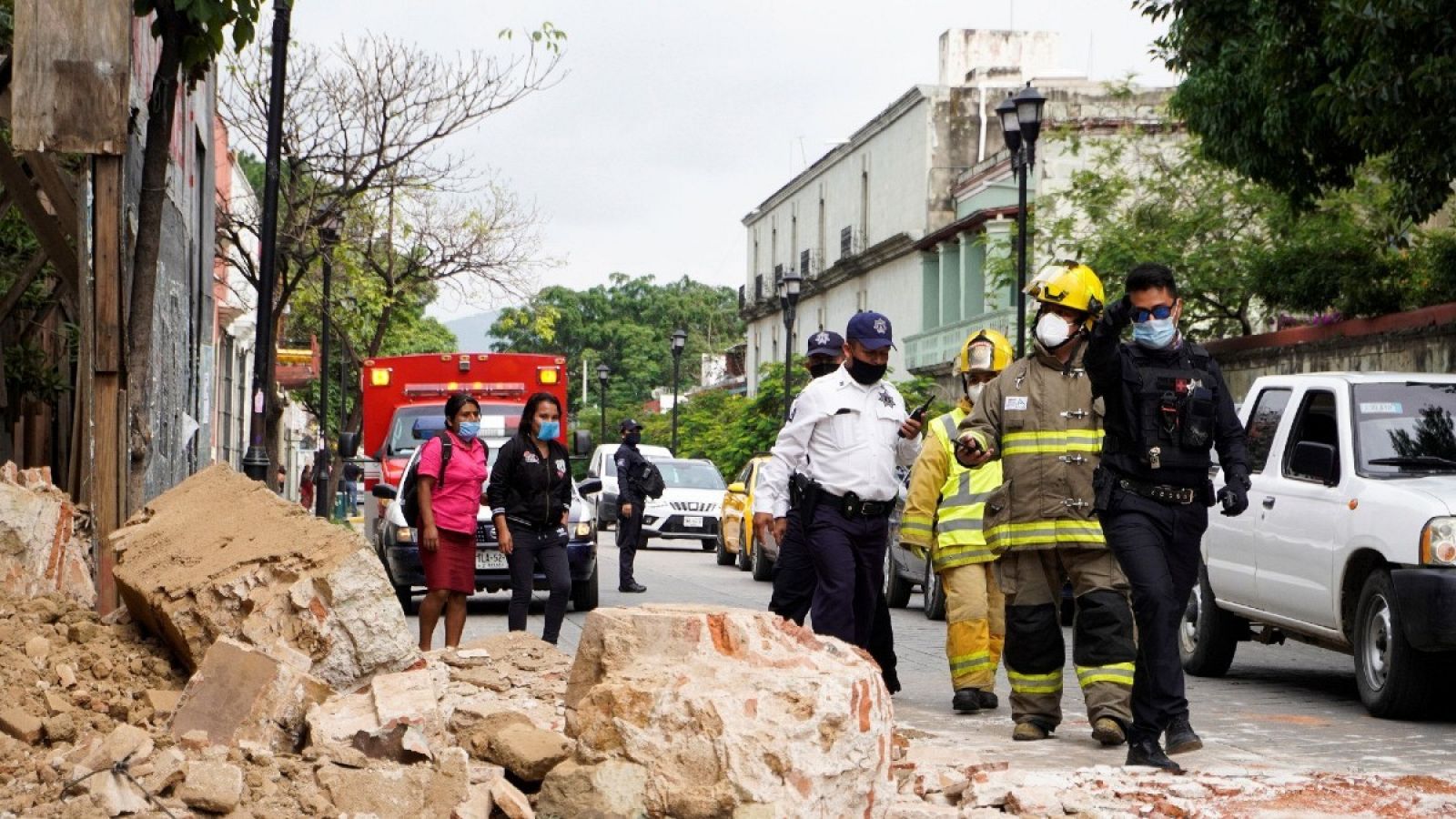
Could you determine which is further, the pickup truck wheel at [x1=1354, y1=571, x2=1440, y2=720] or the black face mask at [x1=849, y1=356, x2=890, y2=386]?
the pickup truck wheel at [x1=1354, y1=571, x2=1440, y2=720]

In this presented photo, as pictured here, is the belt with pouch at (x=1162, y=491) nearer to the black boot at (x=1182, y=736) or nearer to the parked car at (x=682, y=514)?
the black boot at (x=1182, y=736)

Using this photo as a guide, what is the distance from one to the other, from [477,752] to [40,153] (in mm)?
4644

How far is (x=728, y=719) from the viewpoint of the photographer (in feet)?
20.0

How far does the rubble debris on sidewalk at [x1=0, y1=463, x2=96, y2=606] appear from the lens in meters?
8.68

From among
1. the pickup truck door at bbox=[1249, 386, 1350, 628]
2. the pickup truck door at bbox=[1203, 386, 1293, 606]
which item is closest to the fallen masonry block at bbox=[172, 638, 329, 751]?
the pickup truck door at bbox=[1249, 386, 1350, 628]

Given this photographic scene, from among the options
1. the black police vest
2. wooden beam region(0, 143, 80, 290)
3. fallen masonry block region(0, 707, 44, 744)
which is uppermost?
wooden beam region(0, 143, 80, 290)

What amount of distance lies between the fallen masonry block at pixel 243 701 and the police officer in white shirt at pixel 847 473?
3.19 m

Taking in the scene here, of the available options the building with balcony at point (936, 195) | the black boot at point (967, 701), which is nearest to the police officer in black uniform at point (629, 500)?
the black boot at point (967, 701)

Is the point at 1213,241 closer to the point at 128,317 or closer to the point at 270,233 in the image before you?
the point at 270,233

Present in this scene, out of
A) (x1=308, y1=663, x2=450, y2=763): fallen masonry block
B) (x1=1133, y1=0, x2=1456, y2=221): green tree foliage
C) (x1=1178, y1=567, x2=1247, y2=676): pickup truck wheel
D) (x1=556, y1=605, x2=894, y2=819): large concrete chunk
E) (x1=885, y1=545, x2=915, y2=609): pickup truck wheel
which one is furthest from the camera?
(x1=885, y1=545, x2=915, y2=609): pickup truck wheel

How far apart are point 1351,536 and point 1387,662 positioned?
704mm

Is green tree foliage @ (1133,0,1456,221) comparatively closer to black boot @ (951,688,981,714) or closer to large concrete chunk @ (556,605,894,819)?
black boot @ (951,688,981,714)

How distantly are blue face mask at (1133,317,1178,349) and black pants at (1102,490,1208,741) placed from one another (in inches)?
25.3

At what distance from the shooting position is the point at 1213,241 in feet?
92.7
